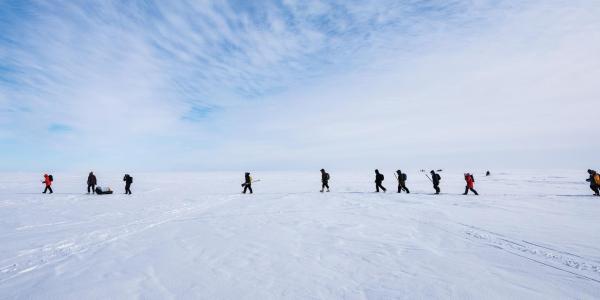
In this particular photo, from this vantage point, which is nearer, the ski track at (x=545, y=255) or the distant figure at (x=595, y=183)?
the ski track at (x=545, y=255)

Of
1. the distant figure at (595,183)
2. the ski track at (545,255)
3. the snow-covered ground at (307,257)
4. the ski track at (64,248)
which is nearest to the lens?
the snow-covered ground at (307,257)

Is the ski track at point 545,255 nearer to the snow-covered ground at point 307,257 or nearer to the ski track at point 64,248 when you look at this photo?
the snow-covered ground at point 307,257

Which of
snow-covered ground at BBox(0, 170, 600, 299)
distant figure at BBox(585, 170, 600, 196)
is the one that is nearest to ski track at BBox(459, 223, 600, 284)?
snow-covered ground at BBox(0, 170, 600, 299)

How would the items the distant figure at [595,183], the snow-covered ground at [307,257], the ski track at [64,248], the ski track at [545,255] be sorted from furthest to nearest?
the distant figure at [595,183], the ski track at [64,248], the ski track at [545,255], the snow-covered ground at [307,257]

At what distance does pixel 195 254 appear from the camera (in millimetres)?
6359

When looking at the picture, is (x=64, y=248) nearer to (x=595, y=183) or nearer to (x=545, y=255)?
(x=545, y=255)

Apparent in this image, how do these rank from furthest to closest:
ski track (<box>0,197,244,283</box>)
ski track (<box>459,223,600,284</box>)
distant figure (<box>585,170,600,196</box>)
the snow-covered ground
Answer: distant figure (<box>585,170,600,196</box>), ski track (<box>0,197,244,283</box>), ski track (<box>459,223,600,284</box>), the snow-covered ground

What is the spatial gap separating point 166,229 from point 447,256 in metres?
7.70

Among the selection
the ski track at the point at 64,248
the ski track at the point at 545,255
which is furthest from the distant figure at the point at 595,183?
the ski track at the point at 64,248

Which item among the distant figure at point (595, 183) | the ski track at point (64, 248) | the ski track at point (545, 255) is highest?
the distant figure at point (595, 183)

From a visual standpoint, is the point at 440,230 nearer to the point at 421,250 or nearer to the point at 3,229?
the point at 421,250

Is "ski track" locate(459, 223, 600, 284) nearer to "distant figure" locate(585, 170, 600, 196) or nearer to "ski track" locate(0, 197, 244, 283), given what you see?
"ski track" locate(0, 197, 244, 283)

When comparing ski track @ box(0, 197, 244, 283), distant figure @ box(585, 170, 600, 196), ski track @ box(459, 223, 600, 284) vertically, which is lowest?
ski track @ box(459, 223, 600, 284)

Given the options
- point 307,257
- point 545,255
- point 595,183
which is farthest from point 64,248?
point 595,183
